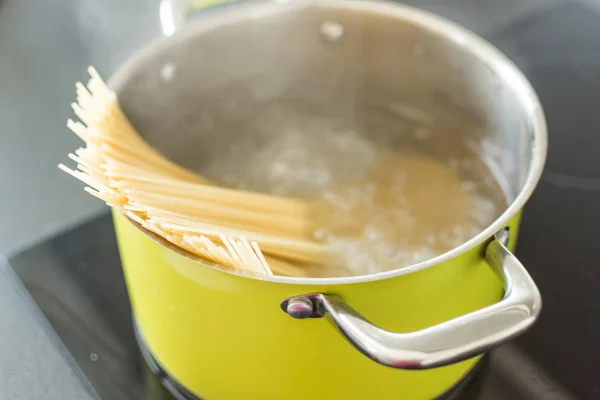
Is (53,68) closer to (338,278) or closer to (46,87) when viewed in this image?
(46,87)

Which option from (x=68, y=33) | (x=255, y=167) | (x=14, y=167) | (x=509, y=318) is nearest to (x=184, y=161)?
(x=255, y=167)

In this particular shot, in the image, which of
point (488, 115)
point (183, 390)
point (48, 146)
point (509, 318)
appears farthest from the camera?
point (48, 146)

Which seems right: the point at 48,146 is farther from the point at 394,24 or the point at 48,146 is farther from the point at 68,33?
the point at 394,24

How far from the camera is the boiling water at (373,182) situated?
24.1 inches

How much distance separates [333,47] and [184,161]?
0.61ft

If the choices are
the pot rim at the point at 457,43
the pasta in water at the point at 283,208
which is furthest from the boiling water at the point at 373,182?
the pot rim at the point at 457,43

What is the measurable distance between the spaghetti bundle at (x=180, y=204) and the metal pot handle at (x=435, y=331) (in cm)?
6

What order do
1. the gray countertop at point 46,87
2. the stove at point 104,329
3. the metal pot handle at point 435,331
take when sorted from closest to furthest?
the metal pot handle at point 435,331
the stove at point 104,329
the gray countertop at point 46,87

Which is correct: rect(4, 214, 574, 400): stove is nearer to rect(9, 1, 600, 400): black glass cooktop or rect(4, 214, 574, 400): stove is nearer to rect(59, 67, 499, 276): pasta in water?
rect(9, 1, 600, 400): black glass cooktop

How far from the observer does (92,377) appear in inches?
20.3

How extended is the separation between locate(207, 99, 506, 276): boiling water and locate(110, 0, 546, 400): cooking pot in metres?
0.01

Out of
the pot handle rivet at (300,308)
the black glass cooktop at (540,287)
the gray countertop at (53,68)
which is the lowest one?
the black glass cooktop at (540,287)

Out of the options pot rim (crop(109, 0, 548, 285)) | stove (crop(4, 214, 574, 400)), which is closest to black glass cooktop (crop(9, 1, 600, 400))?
stove (crop(4, 214, 574, 400))

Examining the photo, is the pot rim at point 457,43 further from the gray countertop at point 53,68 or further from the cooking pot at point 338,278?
the gray countertop at point 53,68
